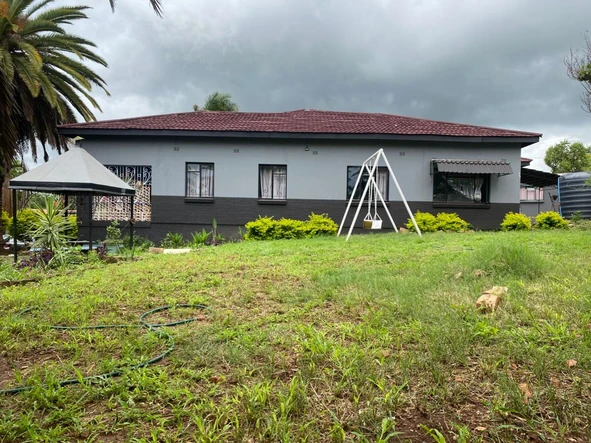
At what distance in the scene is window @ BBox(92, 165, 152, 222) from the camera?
43.9ft

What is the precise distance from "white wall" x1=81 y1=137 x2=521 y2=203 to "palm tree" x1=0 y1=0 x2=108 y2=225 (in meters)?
2.68

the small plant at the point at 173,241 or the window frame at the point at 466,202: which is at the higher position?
the window frame at the point at 466,202

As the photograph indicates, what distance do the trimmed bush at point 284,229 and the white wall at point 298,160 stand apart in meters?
1.32

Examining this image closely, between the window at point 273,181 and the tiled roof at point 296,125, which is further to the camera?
the window at point 273,181

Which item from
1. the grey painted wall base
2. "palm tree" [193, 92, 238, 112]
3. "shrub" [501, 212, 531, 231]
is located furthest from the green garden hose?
"palm tree" [193, 92, 238, 112]

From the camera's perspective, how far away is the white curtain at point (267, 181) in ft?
45.3

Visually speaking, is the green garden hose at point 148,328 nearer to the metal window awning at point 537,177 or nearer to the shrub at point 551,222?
the shrub at point 551,222

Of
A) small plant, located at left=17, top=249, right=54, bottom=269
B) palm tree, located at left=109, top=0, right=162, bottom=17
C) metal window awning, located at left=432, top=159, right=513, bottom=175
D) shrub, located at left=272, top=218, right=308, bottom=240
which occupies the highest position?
palm tree, located at left=109, top=0, right=162, bottom=17

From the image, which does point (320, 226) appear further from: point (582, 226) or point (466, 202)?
point (582, 226)

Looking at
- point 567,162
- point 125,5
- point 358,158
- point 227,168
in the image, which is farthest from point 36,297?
point 567,162

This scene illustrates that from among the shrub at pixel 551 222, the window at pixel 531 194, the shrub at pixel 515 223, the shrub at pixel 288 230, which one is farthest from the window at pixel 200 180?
the window at pixel 531 194

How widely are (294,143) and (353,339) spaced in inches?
444

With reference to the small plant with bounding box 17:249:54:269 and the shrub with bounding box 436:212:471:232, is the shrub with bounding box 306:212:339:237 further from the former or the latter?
the small plant with bounding box 17:249:54:269

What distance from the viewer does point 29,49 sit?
11289 mm
